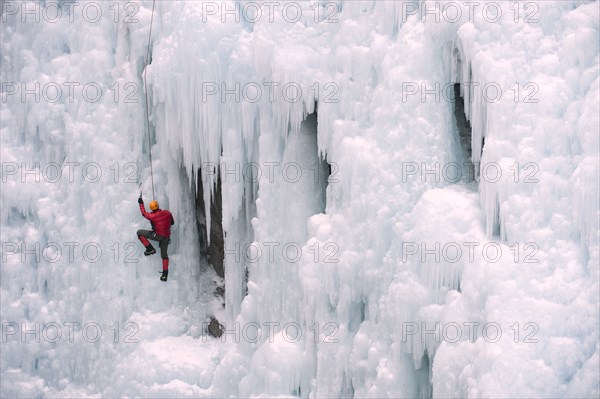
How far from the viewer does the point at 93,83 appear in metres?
Result: 11.1

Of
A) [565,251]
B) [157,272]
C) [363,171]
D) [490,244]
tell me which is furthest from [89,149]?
[565,251]

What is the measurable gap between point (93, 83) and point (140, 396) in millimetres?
4003

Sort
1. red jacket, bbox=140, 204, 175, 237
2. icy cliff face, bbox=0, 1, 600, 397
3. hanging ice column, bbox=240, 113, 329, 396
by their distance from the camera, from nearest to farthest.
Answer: icy cliff face, bbox=0, 1, 600, 397 → hanging ice column, bbox=240, 113, 329, 396 → red jacket, bbox=140, 204, 175, 237

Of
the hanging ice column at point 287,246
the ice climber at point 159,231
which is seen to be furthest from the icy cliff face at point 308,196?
the ice climber at point 159,231

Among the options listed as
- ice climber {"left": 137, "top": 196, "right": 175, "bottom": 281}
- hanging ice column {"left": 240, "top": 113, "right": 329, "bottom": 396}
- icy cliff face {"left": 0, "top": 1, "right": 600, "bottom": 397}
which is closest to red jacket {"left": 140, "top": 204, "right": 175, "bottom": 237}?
ice climber {"left": 137, "top": 196, "right": 175, "bottom": 281}

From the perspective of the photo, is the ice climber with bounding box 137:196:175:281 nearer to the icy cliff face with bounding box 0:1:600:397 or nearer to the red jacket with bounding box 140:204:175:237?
the red jacket with bounding box 140:204:175:237

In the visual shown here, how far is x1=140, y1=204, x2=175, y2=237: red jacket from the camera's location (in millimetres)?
10727

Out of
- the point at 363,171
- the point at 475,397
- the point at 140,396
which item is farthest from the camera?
the point at 140,396

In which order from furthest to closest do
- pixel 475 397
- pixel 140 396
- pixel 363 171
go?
pixel 140 396 → pixel 363 171 → pixel 475 397

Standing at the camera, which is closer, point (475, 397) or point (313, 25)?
point (475, 397)

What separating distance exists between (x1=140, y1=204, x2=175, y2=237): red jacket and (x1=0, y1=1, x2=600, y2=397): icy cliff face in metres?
0.32

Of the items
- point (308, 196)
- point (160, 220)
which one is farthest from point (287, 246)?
point (160, 220)

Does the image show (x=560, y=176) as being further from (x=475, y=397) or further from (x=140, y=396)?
(x=140, y=396)

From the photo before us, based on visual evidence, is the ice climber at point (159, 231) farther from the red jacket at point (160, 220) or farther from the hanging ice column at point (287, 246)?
the hanging ice column at point (287, 246)
